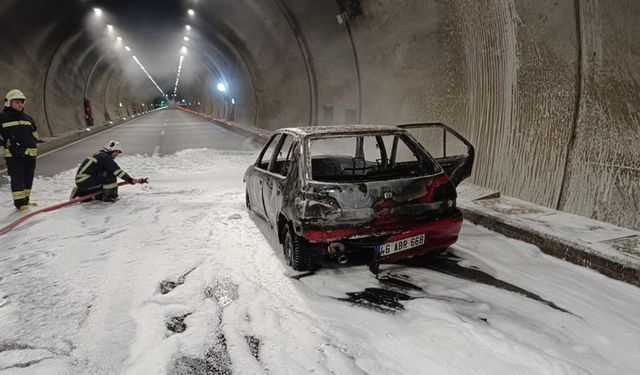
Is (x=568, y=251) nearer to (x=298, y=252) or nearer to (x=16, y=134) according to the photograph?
(x=298, y=252)

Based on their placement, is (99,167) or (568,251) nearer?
(568,251)

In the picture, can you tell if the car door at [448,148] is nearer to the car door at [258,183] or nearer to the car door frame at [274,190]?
the car door frame at [274,190]

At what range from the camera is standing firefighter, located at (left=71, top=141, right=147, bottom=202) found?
7.86 metres

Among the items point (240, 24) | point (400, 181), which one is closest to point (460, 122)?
point (400, 181)

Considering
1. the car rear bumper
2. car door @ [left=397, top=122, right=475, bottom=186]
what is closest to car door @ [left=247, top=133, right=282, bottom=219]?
the car rear bumper

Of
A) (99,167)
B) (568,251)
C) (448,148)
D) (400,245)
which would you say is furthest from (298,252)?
(448,148)

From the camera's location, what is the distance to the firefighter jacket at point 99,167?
784 centimetres

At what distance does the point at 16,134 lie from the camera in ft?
24.7

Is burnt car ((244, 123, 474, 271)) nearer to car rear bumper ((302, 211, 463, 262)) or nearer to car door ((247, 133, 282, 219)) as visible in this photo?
car rear bumper ((302, 211, 463, 262))

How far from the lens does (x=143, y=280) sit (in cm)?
451

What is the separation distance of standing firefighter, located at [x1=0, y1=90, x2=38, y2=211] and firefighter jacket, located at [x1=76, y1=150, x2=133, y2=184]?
0.79 m

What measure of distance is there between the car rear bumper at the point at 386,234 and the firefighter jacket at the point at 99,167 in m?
4.89

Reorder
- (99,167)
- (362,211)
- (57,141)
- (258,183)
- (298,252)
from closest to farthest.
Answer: (362,211) < (298,252) < (258,183) < (99,167) < (57,141)

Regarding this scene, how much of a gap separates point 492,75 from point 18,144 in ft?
26.0
